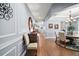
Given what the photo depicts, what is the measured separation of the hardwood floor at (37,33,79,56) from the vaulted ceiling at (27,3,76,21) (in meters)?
0.53

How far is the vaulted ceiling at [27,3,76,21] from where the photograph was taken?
2536 millimetres

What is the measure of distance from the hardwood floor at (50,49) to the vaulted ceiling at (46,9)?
53 cm

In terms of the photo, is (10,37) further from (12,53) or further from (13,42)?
(12,53)

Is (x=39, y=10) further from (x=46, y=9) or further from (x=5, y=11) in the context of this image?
(x=5, y=11)

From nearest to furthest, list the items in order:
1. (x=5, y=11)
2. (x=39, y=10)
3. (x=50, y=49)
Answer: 1. (x=5, y=11)
2. (x=50, y=49)
3. (x=39, y=10)

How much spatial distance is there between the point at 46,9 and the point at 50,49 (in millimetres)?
1075

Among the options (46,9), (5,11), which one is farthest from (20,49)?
(46,9)

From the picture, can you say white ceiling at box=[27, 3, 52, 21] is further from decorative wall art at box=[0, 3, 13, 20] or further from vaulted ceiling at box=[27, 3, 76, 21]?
Result: decorative wall art at box=[0, 3, 13, 20]

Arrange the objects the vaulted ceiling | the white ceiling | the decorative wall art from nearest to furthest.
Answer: the decorative wall art < the vaulted ceiling < the white ceiling

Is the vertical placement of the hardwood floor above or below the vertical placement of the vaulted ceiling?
below

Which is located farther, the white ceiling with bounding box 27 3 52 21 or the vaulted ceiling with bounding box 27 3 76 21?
the white ceiling with bounding box 27 3 52 21

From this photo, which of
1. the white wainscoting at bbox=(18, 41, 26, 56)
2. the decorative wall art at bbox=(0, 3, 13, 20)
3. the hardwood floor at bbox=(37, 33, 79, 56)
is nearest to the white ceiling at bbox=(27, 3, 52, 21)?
the hardwood floor at bbox=(37, 33, 79, 56)

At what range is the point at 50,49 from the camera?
265cm

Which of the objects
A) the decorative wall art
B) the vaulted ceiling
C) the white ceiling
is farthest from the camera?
the white ceiling
